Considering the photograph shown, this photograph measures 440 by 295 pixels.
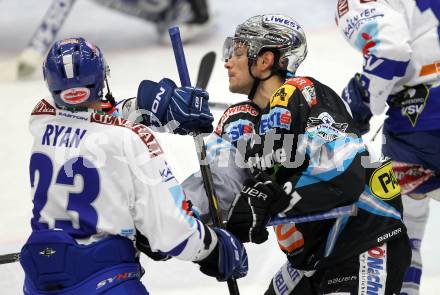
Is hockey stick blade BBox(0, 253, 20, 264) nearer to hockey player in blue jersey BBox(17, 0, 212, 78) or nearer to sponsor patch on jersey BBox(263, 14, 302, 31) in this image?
sponsor patch on jersey BBox(263, 14, 302, 31)

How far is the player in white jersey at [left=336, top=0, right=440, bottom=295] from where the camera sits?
3.06 m

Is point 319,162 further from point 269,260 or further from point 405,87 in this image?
point 269,260

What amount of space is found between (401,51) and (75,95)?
1270 millimetres

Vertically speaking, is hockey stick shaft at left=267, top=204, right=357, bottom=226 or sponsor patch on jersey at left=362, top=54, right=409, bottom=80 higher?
sponsor patch on jersey at left=362, top=54, right=409, bottom=80

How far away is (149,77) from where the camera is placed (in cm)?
560

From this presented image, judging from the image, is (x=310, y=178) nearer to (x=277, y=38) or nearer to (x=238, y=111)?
(x=238, y=111)

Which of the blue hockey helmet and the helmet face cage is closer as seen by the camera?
the blue hockey helmet

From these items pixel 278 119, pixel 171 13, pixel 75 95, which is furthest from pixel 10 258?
pixel 171 13

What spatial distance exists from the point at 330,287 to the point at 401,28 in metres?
0.98

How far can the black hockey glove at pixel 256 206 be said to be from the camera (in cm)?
232

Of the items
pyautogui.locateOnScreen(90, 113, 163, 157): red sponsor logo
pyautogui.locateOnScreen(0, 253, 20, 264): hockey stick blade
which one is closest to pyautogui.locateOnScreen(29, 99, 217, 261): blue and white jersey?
pyautogui.locateOnScreen(90, 113, 163, 157): red sponsor logo

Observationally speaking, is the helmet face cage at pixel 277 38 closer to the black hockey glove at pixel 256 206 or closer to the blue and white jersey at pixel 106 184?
the black hockey glove at pixel 256 206

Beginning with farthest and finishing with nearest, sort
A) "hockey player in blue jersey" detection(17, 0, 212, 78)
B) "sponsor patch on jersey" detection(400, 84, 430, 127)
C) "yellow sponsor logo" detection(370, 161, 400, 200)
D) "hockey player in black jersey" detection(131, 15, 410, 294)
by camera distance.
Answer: "hockey player in blue jersey" detection(17, 0, 212, 78), "sponsor patch on jersey" detection(400, 84, 430, 127), "yellow sponsor logo" detection(370, 161, 400, 200), "hockey player in black jersey" detection(131, 15, 410, 294)

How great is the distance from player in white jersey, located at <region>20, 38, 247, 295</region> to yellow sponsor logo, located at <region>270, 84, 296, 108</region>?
38 cm
